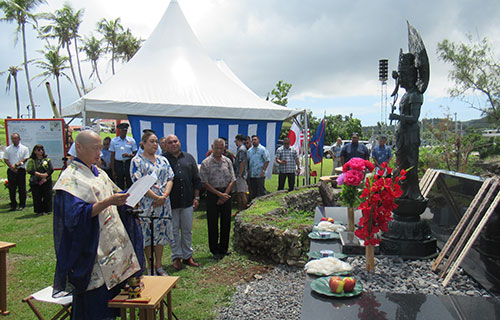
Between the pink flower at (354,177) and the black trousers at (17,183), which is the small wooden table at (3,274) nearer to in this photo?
the pink flower at (354,177)

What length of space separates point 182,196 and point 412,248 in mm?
2800

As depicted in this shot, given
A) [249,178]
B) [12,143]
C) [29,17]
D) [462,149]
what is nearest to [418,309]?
[249,178]

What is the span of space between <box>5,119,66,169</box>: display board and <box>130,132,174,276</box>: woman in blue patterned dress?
263 inches

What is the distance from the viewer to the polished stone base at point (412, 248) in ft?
12.6

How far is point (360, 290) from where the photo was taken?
2.89m

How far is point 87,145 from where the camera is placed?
2535mm

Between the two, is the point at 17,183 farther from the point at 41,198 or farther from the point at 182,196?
the point at 182,196

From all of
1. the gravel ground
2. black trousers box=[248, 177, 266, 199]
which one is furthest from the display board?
the gravel ground

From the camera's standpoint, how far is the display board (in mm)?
9680

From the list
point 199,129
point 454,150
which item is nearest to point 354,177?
point 199,129

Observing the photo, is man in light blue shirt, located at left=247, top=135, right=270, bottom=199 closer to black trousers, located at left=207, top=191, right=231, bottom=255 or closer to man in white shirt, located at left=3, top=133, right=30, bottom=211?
black trousers, located at left=207, top=191, right=231, bottom=255

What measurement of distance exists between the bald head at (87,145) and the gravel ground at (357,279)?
2069 mm

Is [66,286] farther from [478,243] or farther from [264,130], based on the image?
[264,130]

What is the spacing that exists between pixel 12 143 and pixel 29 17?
957 inches
